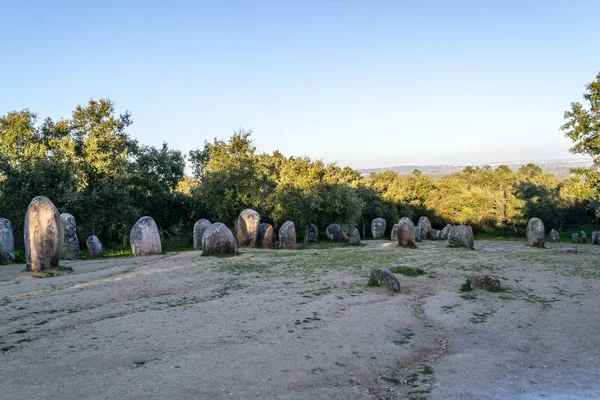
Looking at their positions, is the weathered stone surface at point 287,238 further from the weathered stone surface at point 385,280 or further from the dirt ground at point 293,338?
the weathered stone surface at point 385,280

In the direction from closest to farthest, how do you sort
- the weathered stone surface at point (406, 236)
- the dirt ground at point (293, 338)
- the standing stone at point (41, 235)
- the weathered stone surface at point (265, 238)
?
the dirt ground at point (293, 338)
the standing stone at point (41, 235)
the weathered stone surface at point (265, 238)
the weathered stone surface at point (406, 236)

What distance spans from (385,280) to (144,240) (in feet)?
47.4

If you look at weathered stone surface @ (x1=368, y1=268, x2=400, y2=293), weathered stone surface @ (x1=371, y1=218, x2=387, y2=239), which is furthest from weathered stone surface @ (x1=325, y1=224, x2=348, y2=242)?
weathered stone surface @ (x1=368, y1=268, x2=400, y2=293)

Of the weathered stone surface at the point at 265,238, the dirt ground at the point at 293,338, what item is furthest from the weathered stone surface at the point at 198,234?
the dirt ground at the point at 293,338

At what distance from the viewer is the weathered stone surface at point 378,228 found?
4625 centimetres

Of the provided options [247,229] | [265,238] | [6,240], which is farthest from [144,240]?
[265,238]

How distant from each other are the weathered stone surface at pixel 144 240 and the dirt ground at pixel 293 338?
7819 millimetres

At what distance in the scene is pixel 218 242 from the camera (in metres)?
21.0

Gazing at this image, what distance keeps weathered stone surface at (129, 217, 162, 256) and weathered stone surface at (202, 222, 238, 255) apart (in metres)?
3.36

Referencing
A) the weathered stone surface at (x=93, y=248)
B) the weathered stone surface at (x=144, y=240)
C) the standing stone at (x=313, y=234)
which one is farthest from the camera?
the standing stone at (x=313, y=234)

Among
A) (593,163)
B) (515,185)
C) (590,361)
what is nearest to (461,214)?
(515,185)

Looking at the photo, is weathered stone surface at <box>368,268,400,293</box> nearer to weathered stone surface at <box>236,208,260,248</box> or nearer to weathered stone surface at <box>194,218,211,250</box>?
weathered stone surface at <box>194,218,211,250</box>

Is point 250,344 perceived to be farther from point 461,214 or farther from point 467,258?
point 461,214

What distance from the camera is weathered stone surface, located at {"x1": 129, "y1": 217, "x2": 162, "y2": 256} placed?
22.4m
